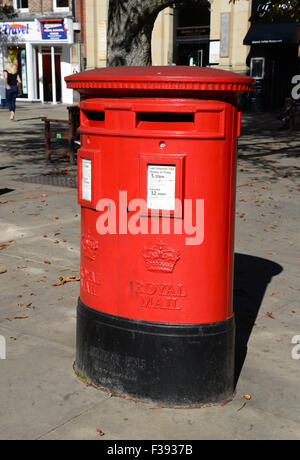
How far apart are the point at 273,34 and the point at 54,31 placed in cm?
1181

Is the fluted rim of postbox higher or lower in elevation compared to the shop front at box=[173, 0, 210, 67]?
lower

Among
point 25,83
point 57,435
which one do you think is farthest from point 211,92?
point 25,83

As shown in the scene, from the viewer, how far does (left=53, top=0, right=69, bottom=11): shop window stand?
31.8 m

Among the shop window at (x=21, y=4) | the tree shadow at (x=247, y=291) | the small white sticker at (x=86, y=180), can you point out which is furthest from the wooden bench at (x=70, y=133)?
the shop window at (x=21, y=4)

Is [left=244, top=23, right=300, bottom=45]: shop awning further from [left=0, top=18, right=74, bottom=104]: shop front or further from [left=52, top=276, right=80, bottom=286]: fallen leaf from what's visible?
[left=52, top=276, right=80, bottom=286]: fallen leaf

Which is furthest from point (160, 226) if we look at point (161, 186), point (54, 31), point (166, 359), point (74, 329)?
point (54, 31)

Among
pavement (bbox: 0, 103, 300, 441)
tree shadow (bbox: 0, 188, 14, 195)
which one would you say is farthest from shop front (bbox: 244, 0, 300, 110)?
tree shadow (bbox: 0, 188, 14, 195)

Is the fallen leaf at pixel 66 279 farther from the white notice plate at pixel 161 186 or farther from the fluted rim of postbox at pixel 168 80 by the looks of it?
the fluted rim of postbox at pixel 168 80

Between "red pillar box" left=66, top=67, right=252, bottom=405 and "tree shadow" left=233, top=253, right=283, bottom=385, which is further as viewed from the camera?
"tree shadow" left=233, top=253, right=283, bottom=385

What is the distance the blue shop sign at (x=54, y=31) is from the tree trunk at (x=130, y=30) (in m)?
20.5

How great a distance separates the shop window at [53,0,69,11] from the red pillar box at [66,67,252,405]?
1204 inches

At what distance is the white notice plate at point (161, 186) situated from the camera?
3.27m

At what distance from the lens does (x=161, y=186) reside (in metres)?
3.29
